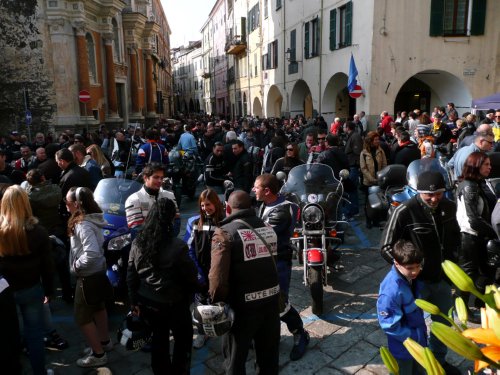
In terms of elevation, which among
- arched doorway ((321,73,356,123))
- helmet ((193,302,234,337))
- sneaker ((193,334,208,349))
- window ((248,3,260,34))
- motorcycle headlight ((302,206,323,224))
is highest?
window ((248,3,260,34))

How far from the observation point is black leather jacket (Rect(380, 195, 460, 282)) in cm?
333

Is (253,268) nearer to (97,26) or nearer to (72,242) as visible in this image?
(72,242)

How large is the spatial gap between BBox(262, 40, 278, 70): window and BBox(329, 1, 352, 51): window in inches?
335

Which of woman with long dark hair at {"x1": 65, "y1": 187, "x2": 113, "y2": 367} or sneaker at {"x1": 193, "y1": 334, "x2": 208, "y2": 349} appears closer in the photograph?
woman with long dark hair at {"x1": 65, "y1": 187, "x2": 113, "y2": 367}

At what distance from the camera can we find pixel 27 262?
341 centimetres

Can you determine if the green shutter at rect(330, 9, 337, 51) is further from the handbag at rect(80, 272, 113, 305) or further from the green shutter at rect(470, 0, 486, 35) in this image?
the handbag at rect(80, 272, 113, 305)

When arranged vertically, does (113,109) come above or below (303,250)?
above

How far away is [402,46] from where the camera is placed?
14.4 m

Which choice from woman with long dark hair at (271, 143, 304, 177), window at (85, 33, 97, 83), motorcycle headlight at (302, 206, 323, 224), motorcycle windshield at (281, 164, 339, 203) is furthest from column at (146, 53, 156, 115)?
motorcycle headlight at (302, 206, 323, 224)

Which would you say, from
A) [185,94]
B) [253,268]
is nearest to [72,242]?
[253,268]

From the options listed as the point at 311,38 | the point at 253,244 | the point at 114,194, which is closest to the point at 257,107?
the point at 311,38

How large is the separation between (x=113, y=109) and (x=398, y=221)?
23.4 meters

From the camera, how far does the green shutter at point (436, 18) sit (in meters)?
14.0

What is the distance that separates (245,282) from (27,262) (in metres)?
1.83
